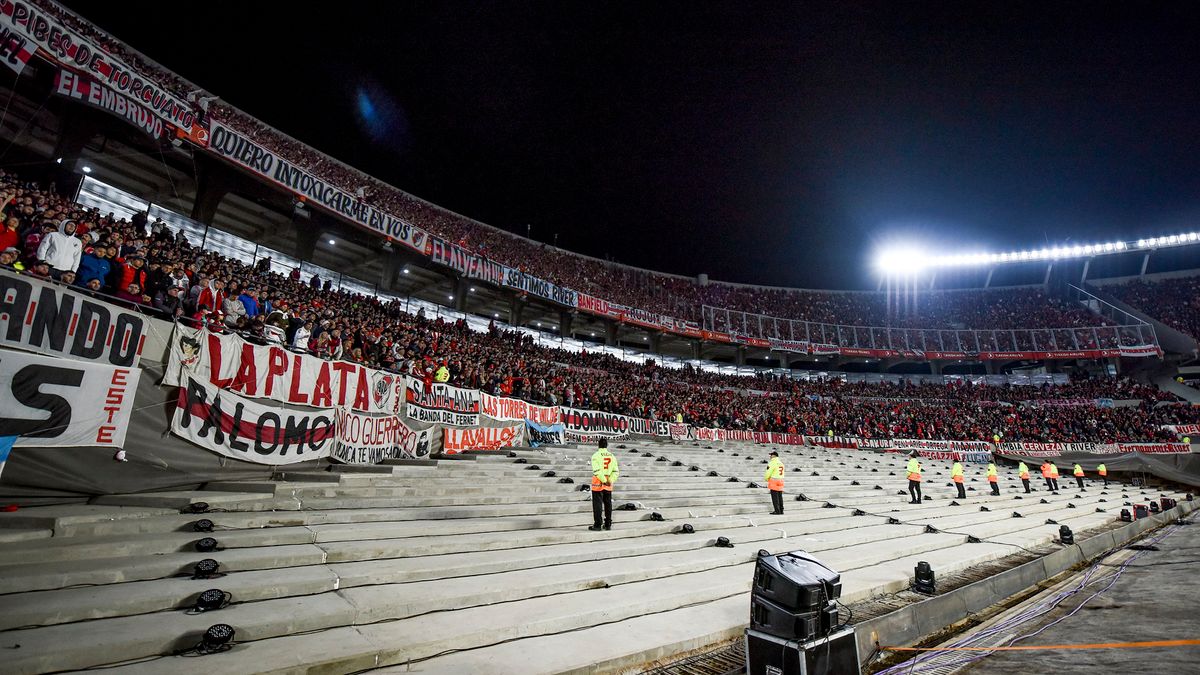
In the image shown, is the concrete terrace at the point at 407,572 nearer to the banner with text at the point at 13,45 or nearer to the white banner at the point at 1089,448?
the banner with text at the point at 13,45

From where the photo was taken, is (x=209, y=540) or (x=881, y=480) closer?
(x=209, y=540)

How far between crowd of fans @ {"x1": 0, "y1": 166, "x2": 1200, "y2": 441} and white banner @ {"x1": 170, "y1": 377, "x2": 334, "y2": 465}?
1270 millimetres

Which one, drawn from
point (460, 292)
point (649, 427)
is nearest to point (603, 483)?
point (649, 427)

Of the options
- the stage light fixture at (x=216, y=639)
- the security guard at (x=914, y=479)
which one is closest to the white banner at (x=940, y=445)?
the security guard at (x=914, y=479)

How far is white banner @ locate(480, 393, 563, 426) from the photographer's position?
→ 41.6ft

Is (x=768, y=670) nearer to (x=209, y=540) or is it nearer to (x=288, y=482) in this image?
(x=209, y=540)

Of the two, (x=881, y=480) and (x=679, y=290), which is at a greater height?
(x=679, y=290)

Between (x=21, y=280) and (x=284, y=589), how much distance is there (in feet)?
14.0

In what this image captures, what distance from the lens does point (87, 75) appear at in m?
11.7

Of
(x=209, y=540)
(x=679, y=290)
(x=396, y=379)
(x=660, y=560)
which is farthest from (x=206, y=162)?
(x=679, y=290)

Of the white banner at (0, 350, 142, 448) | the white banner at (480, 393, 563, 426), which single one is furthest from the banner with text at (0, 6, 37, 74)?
the white banner at (480, 393, 563, 426)

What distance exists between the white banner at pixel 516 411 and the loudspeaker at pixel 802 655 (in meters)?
9.94

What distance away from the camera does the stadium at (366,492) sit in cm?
372

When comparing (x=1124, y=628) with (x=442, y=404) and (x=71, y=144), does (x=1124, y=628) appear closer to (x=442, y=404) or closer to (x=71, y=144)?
(x=442, y=404)
